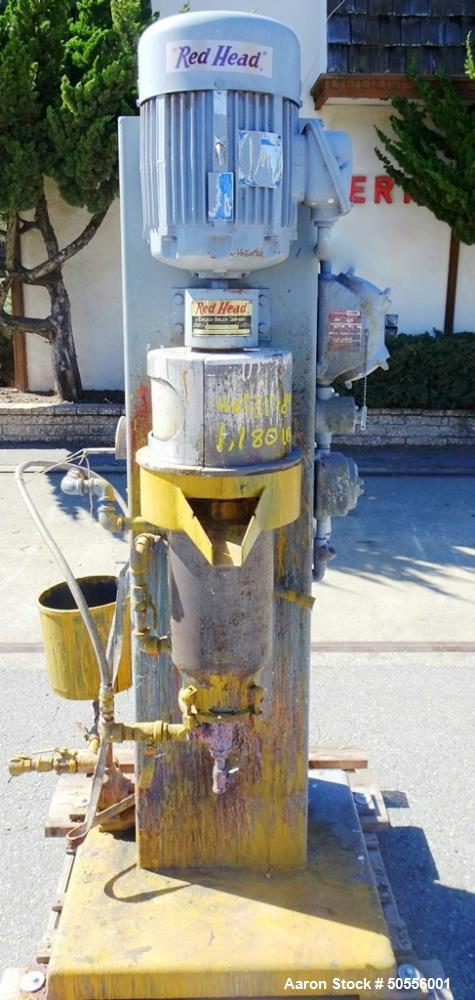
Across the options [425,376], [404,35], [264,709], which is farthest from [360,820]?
[404,35]

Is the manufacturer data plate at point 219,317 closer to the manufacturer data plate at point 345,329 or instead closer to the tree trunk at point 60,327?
the manufacturer data plate at point 345,329

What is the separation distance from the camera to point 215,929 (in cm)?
231

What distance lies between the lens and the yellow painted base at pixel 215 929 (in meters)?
2.19

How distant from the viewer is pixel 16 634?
15.1 ft

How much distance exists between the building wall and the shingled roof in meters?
0.34

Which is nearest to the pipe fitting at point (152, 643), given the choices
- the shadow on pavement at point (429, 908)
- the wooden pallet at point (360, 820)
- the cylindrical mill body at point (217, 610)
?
the cylindrical mill body at point (217, 610)

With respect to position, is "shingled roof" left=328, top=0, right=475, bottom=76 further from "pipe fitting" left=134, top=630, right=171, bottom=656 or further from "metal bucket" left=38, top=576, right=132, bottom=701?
"pipe fitting" left=134, top=630, right=171, bottom=656

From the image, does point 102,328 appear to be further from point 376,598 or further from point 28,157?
point 376,598

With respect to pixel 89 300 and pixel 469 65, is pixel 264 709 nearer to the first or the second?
pixel 469 65

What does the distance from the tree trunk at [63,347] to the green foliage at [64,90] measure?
3.41 ft

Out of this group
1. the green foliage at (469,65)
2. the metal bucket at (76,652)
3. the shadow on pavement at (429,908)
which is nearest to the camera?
the shadow on pavement at (429,908)

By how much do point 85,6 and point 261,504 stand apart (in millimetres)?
7331

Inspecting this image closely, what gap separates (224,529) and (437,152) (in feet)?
25.0

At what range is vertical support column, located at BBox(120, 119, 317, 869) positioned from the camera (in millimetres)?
2273
